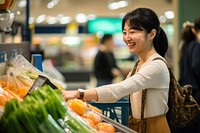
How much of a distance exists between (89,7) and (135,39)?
18053 mm

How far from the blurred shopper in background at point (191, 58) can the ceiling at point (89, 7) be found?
36.1 feet

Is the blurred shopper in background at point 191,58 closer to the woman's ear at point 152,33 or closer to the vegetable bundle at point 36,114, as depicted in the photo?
the woman's ear at point 152,33

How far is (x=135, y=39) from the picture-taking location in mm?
2797

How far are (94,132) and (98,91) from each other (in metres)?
0.53

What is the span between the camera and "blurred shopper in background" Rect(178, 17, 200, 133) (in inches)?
210

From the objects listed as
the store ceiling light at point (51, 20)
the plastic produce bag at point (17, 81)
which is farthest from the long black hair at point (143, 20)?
the store ceiling light at point (51, 20)

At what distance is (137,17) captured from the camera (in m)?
2.81

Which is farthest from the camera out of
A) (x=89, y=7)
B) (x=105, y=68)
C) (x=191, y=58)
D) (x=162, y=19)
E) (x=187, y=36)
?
(x=162, y=19)

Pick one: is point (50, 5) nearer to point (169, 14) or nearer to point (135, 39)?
point (169, 14)

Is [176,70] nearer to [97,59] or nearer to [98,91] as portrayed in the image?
[97,59]

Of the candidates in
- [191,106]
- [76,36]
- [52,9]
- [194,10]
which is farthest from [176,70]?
[76,36]

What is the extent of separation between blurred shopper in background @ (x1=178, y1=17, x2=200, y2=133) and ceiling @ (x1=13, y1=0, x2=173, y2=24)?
36.1ft

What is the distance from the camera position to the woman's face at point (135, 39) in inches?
110

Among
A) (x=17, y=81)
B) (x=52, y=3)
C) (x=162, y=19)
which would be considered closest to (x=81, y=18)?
(x=162, y=19)
